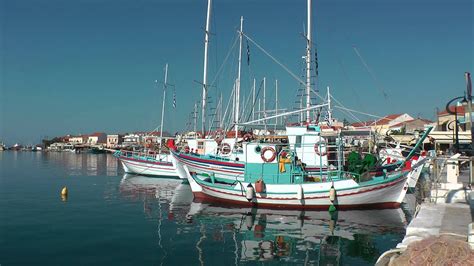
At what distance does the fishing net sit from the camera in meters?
6.20

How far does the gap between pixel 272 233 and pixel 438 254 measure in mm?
9867

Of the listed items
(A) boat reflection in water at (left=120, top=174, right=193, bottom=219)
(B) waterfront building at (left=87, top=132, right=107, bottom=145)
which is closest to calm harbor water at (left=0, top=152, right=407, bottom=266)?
(A) boat reflection in water at (left=120, top=174, right=193, bottom=219)

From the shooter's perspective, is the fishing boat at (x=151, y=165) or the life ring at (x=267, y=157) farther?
the fishing boat at (x=151, y=165)

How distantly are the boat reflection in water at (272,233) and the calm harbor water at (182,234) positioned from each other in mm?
32

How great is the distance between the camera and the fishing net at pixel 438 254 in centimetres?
620

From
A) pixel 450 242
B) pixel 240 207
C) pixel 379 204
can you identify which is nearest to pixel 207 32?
pixel 240 207

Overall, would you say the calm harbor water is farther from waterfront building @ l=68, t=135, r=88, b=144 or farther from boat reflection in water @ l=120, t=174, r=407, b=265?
waterfront building @ l=68, t=135, r=88, b=144

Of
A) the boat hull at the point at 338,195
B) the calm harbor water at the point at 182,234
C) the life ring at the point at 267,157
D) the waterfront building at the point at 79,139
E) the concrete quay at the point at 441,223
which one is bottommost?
the calm harbor water at the point at 182,234

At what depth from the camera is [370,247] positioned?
13609 millimetres

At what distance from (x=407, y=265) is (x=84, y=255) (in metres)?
9.80

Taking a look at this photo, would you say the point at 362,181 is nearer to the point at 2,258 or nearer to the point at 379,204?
the point at 379,204

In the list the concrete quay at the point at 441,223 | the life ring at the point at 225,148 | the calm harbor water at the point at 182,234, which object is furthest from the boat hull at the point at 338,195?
the life ring at the point at 225,148

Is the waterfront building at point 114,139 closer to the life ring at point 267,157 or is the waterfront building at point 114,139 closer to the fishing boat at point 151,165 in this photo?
the fishing boat at point 151,165

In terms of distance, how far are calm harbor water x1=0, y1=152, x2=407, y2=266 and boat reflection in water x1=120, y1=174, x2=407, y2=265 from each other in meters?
0.03
